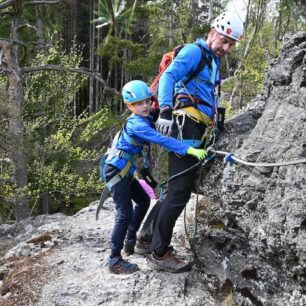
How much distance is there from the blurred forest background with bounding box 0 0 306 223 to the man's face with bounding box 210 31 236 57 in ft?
8.36

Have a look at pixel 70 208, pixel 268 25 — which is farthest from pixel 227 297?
pixel 268 25

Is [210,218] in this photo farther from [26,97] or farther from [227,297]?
[26,97]

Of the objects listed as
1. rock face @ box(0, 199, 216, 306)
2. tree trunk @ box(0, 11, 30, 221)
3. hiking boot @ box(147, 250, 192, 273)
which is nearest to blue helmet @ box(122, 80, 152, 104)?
hiking boot @ box(147, 250, 192, 273)

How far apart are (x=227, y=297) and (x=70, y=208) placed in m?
17.4

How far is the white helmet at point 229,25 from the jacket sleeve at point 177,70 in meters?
0.32

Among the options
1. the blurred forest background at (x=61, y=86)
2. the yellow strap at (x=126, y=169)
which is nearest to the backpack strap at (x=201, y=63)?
the yellow strap at (x=126, y=169)

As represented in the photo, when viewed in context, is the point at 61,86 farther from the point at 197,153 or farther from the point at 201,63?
the point at 197,153

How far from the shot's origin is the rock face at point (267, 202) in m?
3.73

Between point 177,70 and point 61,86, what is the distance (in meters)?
13.0

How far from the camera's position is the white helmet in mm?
4359

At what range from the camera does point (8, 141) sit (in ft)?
43.8

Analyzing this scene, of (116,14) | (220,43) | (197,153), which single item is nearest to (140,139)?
(197,153)

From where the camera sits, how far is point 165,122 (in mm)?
4348

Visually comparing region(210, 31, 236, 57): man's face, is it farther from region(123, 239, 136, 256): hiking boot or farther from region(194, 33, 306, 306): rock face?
region(123, 239, 136, 256): hiking boot
